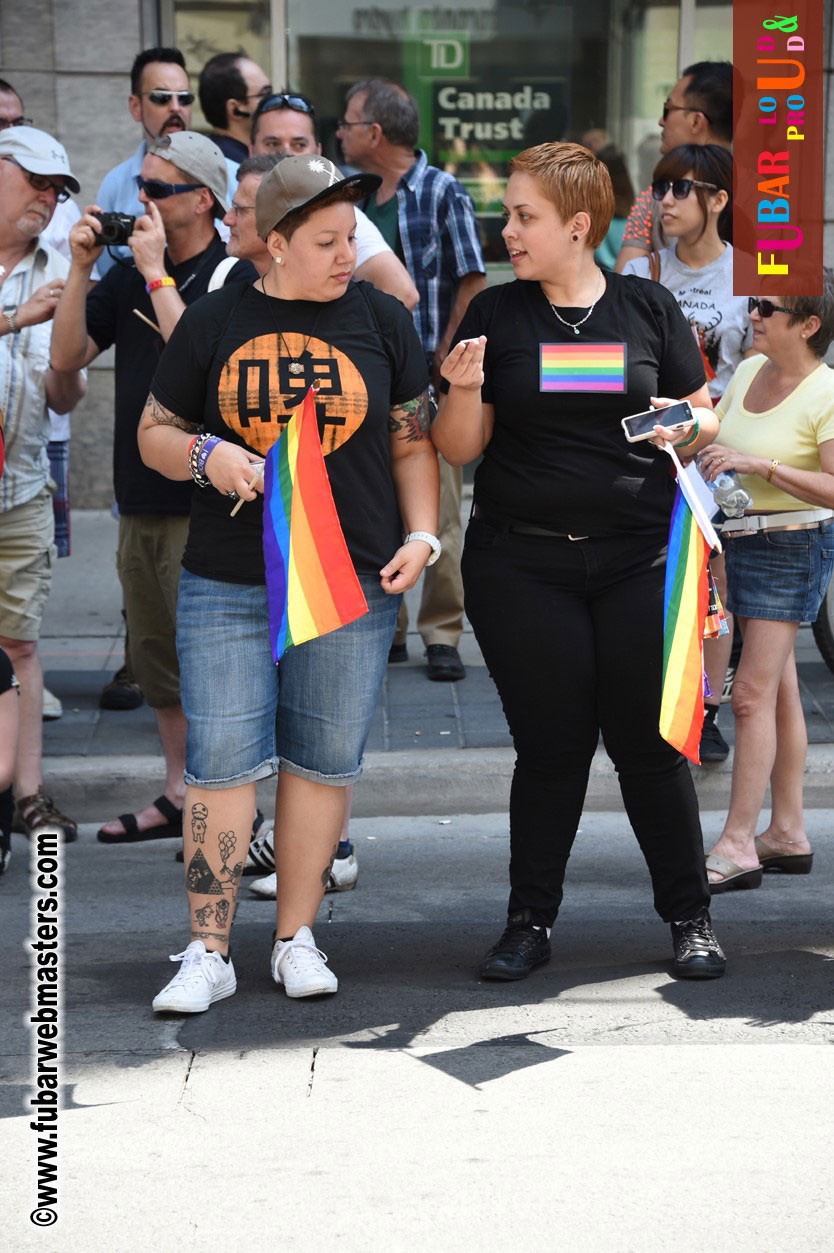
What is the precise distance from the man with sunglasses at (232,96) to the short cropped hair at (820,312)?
315cm

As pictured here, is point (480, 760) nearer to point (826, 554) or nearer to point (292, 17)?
point (826, 554)

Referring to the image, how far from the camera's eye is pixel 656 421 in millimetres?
3979

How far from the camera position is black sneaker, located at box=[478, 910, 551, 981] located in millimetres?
4230

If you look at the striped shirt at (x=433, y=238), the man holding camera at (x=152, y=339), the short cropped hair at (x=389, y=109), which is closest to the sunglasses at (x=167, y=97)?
the short cropped hair at (x=389, y=109)

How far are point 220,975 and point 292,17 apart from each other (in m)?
7.18

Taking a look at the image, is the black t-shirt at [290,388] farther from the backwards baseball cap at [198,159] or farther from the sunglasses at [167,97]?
the sunglasses at [167,97]

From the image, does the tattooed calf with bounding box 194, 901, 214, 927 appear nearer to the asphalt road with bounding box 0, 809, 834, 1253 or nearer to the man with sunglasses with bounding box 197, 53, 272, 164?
the asphalt road with bounding box 0, 809, 834, 1253

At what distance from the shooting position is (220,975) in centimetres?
410

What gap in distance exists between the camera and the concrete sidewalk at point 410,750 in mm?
5887

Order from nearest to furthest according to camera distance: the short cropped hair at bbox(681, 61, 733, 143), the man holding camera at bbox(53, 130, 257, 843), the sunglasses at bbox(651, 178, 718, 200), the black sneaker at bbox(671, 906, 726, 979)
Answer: the black sneaker at bbox(671, 906, 726, 979) < the man holding camera at bbox(53, 130, 257, 843) < the sunglasses at bbox(651, 178, 718, 200) < the short cropped hair at bbox(681, 61, 733, 143)

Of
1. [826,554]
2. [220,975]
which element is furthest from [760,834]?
[220,975]

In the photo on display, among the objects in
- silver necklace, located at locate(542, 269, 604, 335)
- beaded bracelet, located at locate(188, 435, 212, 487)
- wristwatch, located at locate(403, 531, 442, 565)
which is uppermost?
silver necklace, located at locate(542, 269, 604, 335)

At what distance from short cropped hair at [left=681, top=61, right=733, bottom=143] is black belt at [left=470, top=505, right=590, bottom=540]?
9.17ft

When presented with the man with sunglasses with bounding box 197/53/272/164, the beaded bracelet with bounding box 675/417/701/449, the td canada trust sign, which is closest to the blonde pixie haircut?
the beaded bracelet with bounding box 675/417/701/449
